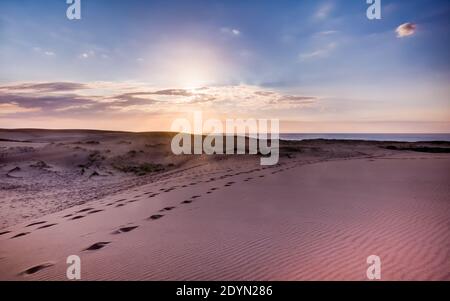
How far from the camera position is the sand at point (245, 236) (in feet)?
13.4

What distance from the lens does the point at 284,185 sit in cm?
1028

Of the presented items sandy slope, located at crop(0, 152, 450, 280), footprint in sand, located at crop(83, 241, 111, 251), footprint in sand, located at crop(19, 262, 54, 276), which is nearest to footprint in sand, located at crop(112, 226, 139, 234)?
sandy slope, located at crop(0, 152, 450, 280)

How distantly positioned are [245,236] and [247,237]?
6 cm

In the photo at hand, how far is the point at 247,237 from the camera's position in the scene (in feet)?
16.9

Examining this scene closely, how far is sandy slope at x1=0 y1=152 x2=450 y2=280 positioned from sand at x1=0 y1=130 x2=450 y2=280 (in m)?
0.02

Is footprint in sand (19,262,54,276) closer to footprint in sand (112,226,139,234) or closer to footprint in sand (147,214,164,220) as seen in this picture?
footprint in sand (112,226,139,234)

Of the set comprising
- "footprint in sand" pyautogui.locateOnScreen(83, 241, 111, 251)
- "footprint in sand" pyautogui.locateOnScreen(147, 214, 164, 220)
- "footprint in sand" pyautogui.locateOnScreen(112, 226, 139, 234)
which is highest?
"footprint in sand" pyautogui.locateOnScreen(147, 214, 164, 220)

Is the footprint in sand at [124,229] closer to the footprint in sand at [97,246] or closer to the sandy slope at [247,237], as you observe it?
the sandy slope at [247,237]

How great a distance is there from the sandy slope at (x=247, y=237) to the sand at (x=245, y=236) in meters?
0.02

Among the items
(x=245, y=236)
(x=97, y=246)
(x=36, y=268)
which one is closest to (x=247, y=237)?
(x=245, y=236)

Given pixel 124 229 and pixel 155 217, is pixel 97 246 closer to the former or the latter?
pixel 124 229

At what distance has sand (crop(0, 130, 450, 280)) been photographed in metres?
4.07

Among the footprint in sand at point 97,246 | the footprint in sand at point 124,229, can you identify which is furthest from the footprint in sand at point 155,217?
the footprint in sand at point 97,246
